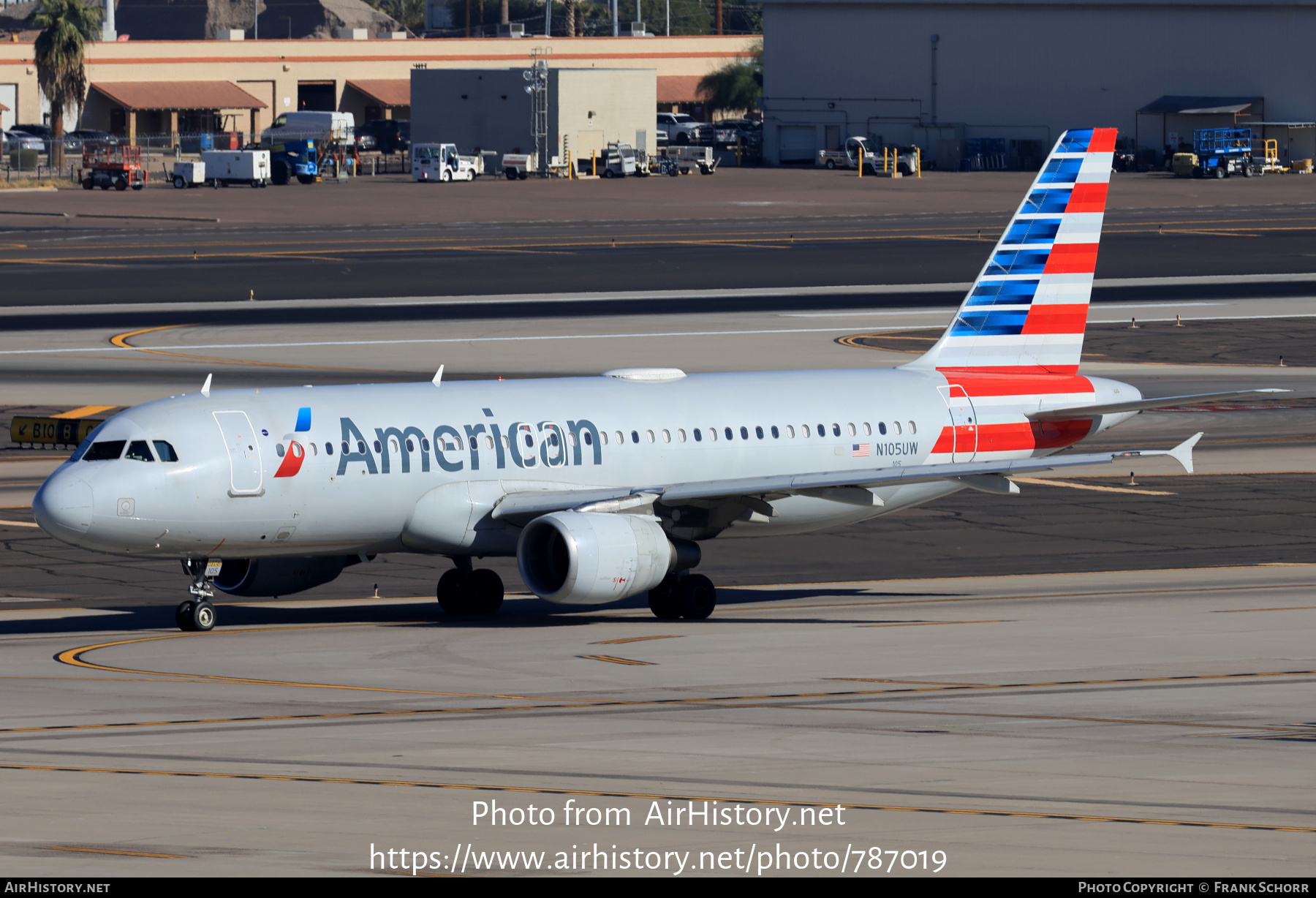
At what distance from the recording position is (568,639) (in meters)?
33.7

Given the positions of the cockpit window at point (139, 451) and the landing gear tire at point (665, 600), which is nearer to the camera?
the cockpit window at point (139, 451)

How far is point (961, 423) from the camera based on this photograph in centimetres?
4053

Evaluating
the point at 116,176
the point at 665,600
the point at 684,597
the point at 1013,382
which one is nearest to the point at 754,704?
the point at 684,597

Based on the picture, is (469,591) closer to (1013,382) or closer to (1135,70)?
(1013,382)

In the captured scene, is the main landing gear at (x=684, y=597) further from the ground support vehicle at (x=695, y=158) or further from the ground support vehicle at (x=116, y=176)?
the ground support vehicle at (x=695, y=158)

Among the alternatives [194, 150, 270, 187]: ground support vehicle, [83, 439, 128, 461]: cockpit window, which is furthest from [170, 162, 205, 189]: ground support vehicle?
[83, 439, 128, 461]: cockpit window

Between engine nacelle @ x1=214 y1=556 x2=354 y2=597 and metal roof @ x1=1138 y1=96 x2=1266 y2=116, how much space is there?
162 m

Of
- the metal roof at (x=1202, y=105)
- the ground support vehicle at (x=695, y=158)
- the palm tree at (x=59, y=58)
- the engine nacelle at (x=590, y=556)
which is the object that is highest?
the palm tree at (x=59, y=58)

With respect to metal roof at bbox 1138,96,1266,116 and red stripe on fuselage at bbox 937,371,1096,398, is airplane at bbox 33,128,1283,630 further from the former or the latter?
metal roof at bbox 1138,96,1266,116

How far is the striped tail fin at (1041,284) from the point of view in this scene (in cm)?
4225

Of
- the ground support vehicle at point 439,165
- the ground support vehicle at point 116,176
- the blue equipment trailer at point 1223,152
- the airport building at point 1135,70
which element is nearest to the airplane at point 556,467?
the ground support vehicle at point 116,176

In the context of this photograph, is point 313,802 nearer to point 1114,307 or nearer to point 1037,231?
point 1037,231

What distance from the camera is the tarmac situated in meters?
18.7

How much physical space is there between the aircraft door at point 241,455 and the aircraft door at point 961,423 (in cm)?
1415
